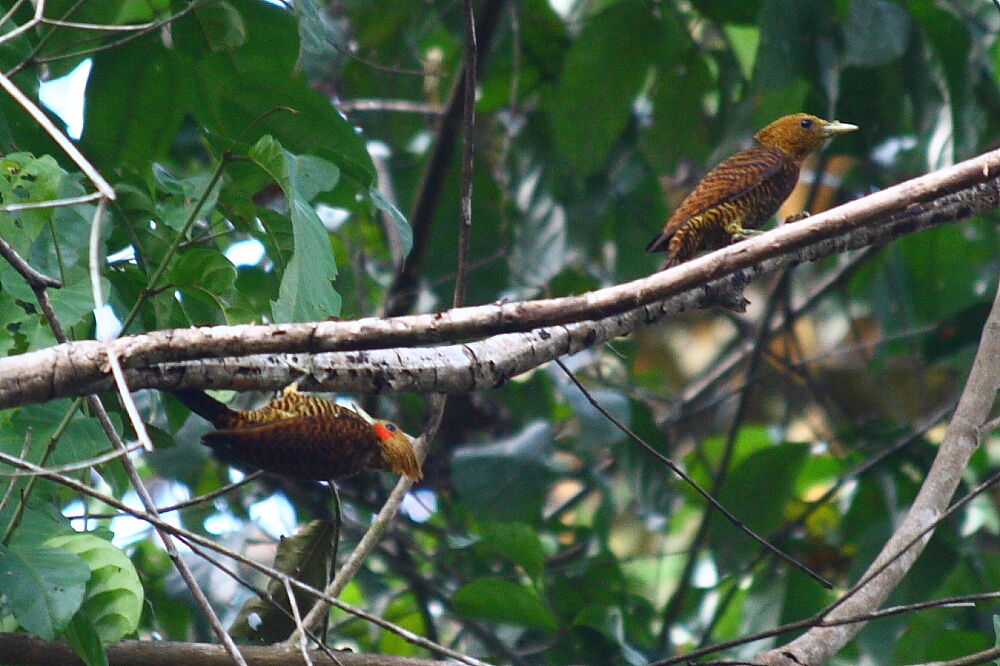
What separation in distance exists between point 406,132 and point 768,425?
4.78 metres

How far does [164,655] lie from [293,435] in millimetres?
611

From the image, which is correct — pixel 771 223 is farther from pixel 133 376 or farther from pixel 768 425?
pixel 768 425

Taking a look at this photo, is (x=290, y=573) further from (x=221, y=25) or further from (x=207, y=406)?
(x=221, y=25)

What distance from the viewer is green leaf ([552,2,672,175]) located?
4.70 m

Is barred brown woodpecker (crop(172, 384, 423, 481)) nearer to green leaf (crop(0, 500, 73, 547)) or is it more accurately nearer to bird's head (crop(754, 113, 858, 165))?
green leaf (crop(0, 500, 73, 547))

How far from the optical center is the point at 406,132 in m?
6.25

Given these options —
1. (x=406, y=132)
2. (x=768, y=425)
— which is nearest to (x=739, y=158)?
(x=406, y=132)

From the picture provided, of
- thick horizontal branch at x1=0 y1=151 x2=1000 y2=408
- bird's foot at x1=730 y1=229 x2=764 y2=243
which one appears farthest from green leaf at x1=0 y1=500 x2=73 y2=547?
bird's foot at x1=730 y1=229 x2=764 y2=243

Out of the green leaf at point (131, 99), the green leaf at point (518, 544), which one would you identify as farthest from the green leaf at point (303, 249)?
the green leaf at point (518, 544)

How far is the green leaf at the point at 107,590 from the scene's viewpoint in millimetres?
2336

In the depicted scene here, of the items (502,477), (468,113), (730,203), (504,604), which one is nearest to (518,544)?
(504,604)

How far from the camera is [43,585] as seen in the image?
223 centimetres

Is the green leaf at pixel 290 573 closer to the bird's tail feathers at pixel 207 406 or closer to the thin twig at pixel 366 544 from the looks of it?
the thin twig at pixel 366 544

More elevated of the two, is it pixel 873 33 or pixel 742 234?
pixel 873 33
